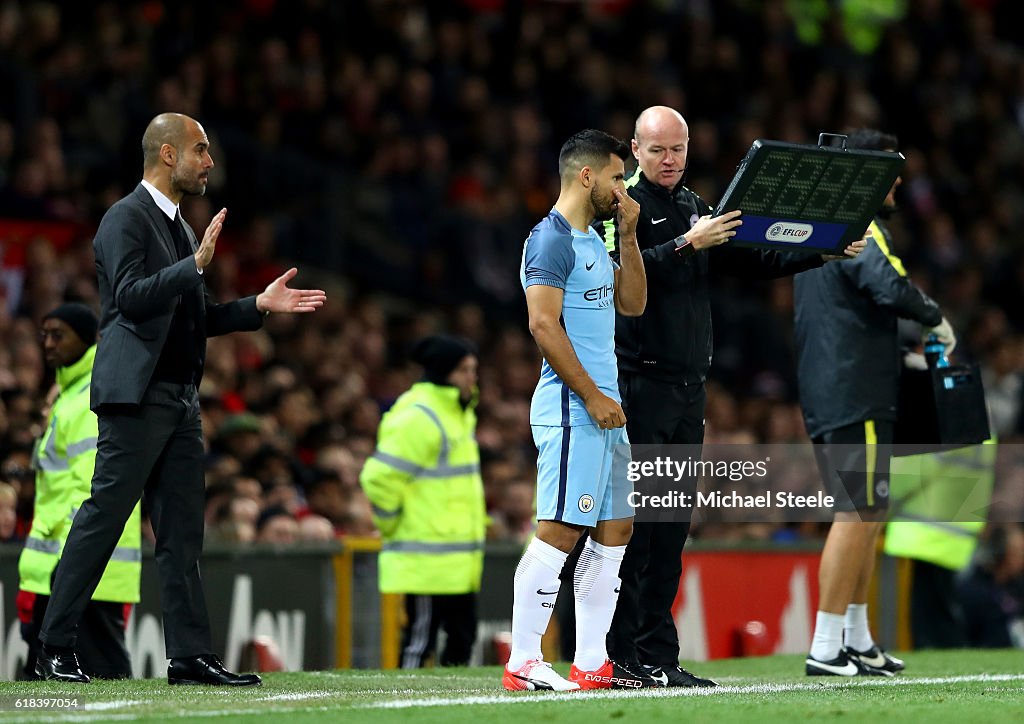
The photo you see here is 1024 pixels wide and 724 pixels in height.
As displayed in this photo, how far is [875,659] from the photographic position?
28.2ft

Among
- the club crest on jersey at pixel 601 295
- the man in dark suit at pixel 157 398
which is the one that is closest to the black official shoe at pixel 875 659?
the club crest on jersey at pixel 601 295

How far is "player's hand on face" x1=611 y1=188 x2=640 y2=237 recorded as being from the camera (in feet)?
22.6

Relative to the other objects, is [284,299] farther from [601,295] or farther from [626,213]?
[626,213]

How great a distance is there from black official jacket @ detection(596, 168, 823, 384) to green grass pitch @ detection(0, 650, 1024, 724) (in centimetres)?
130

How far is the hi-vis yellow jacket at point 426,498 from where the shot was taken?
9.95 metres

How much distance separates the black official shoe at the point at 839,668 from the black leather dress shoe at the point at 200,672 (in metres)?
2.70

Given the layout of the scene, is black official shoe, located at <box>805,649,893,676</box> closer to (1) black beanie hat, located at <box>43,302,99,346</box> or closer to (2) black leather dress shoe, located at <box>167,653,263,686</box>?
(2) black leather dress shoe, located at <box>167,653,263,686</box>

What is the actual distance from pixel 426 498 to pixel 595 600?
3.23 metres

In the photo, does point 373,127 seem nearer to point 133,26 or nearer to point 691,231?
point 133,26

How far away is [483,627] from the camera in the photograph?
1117cm

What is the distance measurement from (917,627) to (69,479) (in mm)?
5561

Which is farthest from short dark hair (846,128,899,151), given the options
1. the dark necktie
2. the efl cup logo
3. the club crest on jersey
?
the dark necktie

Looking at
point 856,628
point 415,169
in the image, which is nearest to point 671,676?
point 856,628

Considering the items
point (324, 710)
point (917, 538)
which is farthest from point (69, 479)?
point (917, 538)
